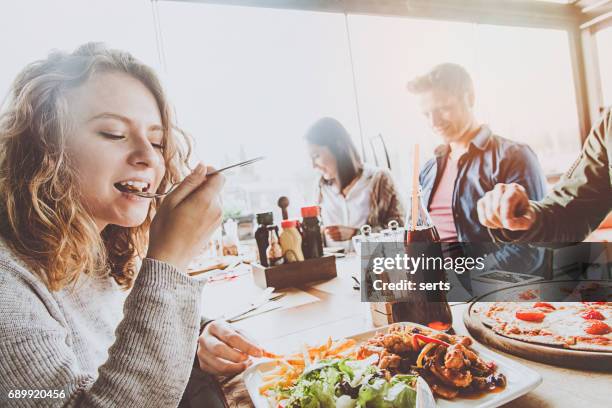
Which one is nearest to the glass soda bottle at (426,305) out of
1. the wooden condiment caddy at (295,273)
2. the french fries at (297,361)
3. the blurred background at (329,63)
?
the french fries at (297,361)

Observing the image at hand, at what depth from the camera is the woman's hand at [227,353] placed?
0.55 metres

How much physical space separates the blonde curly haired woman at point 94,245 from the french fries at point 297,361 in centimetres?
8

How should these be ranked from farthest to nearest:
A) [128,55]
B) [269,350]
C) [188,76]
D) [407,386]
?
[188,76], [128,55], [269,350], [407,386]

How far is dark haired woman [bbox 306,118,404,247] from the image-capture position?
7.08ft

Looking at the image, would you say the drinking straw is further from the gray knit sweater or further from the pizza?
the gray knit sweater

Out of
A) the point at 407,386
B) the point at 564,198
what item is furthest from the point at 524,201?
the point at 407,386

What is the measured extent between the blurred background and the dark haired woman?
0.24 feet

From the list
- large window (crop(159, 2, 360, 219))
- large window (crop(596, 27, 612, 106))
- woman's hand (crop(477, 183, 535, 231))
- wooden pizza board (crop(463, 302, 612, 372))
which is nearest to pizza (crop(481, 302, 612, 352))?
wooden pizza board (crop(463, 302, 612, 372))

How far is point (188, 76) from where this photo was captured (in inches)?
73.4

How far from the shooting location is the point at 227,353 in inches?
22.2

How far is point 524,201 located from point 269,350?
3.49 feet

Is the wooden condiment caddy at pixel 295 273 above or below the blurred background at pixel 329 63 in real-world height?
A: below

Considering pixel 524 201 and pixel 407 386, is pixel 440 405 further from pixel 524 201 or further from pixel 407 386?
pixel 524 201

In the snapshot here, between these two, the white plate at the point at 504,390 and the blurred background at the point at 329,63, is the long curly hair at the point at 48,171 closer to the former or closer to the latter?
the white plate at the point at 504,390
